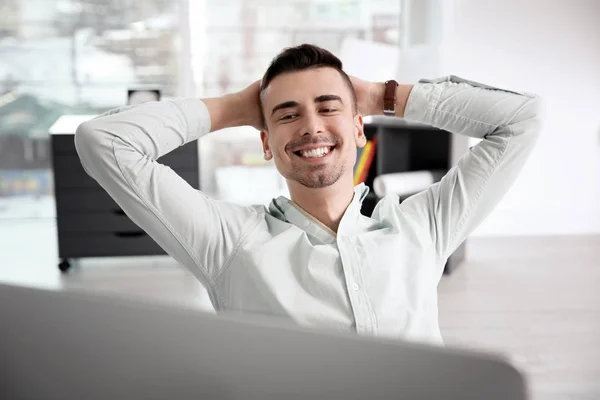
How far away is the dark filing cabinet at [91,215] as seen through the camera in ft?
11.6

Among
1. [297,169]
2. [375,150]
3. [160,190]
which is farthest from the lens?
[375,150]

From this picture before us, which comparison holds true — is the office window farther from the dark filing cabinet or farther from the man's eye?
the man's eye

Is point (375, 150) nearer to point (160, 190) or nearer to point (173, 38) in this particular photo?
point (173, 38)

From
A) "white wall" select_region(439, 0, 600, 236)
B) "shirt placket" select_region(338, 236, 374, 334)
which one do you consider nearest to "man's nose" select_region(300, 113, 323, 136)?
"shirt placket" select_region(338, 236, 374, 334)

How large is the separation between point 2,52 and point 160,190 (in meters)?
4.45

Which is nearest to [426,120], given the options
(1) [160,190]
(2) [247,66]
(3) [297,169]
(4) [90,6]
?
(3) [297,169]

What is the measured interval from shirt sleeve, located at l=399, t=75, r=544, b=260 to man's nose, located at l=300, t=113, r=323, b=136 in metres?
0.23

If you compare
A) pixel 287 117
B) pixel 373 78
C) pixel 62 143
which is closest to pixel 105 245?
pixel 62 143

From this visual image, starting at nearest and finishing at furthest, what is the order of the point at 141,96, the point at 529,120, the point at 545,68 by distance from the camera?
the point at 529,120 < the point at 141,96 < the point at 545,68

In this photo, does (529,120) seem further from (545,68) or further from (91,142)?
(545,68)

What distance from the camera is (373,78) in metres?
3.96

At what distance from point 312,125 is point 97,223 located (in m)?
2.57

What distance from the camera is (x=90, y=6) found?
4.99 metres

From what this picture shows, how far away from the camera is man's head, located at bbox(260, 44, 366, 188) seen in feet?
4.26
